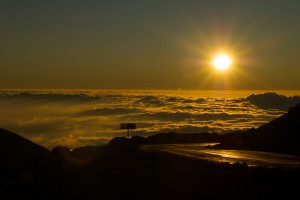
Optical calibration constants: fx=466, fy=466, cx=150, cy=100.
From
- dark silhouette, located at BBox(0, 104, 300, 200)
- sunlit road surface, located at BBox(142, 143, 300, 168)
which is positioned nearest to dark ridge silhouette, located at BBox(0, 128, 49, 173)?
dark silhouette, located at BBox(0, 104, 300, 200)

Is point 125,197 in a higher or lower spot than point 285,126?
lower

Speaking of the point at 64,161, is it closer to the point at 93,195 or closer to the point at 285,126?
the point at 93,195

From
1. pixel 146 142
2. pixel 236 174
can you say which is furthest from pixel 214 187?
pixel 146 142

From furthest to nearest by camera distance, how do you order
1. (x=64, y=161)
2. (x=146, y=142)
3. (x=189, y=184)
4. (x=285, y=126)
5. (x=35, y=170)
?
(x=146, y=142) < (x=285, y=126) < (x=64, y=161) < (x=35, y=170) < (x=189, y=184)

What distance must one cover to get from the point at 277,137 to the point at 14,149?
252 ft

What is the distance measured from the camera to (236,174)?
2452 cm

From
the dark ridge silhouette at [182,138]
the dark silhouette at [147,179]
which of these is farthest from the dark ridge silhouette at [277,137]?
the dark ridge silhouette at [182,138]

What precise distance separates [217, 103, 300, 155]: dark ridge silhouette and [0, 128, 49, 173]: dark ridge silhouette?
2222 inches

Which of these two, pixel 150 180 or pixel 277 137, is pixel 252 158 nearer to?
pixel 150 180

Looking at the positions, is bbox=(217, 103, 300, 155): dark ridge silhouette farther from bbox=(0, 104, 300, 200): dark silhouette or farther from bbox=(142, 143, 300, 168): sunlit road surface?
bbox=(142, 143, 300, 168): sunlit road surface

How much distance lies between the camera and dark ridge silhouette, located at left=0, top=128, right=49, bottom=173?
98.9 metres

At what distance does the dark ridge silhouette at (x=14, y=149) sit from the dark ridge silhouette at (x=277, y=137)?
56.4 metres

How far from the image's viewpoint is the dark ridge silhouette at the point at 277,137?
46066 millimetres

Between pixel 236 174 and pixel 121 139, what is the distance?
132 ft
